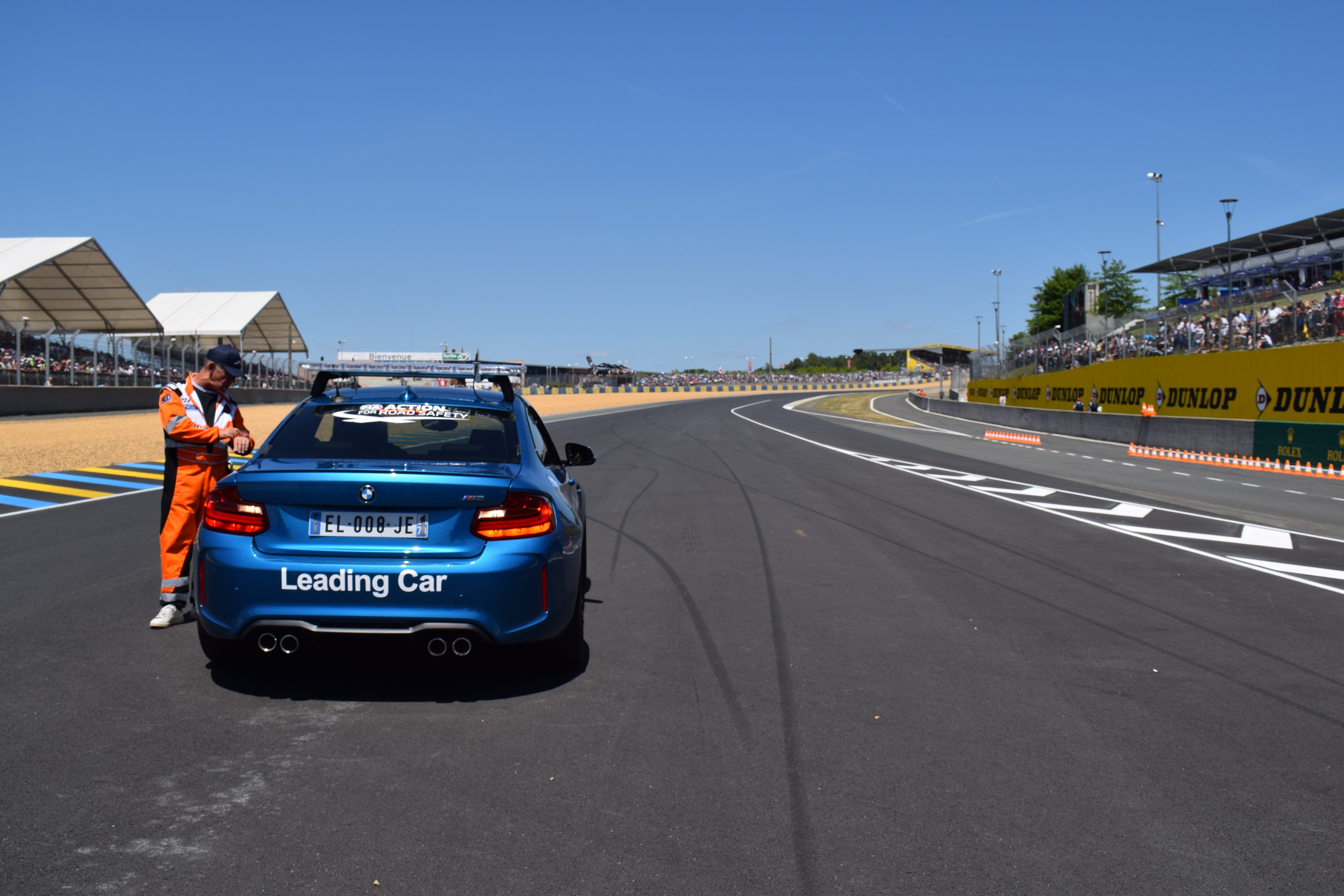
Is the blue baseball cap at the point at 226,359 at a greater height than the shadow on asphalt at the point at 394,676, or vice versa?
the blue baseball cap at the point at 226,359

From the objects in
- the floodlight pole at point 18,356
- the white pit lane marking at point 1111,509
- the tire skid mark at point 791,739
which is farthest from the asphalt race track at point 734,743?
the floodlight pole at point 18,356

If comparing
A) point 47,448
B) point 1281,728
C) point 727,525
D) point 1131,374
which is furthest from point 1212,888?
point 1131,374

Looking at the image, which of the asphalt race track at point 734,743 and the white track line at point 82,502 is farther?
the white track line at point 82,502

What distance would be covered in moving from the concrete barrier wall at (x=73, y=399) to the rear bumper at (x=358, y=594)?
1053 inches

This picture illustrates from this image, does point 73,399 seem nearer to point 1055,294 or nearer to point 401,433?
point 401,433

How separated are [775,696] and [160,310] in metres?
63.3

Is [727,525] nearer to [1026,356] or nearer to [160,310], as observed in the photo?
[1026,356]

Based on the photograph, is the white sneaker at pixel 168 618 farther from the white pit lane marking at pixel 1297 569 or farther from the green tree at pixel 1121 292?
the green tree at pixel 1121 292

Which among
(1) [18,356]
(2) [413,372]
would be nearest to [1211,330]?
(2) [413,372]

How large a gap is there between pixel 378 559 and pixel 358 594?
6.6 inches

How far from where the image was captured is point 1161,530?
34.9ft

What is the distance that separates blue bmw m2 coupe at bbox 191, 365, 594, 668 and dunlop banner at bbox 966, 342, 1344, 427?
61.1 feet

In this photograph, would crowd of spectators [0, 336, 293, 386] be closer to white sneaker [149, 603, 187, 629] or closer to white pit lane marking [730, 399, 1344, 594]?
white pit lane marking [730, 399, 1344, 594]

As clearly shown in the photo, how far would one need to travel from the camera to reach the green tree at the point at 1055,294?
10138 centimetres
